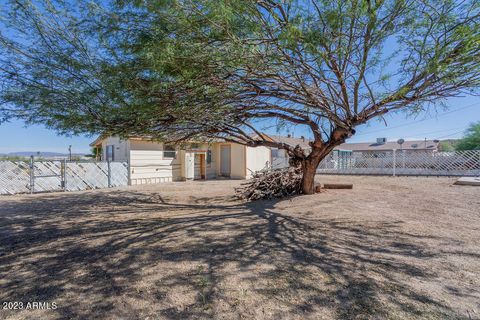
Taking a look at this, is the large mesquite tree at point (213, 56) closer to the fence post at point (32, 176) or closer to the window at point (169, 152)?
the fence post at point (32, 176)

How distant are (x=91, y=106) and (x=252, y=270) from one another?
3840 mm

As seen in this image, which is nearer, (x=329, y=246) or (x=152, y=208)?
(x=329, y=246)

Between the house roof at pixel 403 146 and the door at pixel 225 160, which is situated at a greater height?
the house roof at pixel 403 146

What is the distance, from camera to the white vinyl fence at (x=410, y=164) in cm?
1345

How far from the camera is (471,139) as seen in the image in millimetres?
23578

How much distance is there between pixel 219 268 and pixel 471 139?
29462mm

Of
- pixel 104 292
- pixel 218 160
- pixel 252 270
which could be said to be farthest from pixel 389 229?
pixel 218 160

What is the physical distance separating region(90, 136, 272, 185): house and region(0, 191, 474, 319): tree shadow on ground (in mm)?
7483

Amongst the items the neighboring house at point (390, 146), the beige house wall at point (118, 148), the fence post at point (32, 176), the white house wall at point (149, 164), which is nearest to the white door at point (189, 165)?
the white house wall at point (149, 164)

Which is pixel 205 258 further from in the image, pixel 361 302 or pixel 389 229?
pixel 389 229

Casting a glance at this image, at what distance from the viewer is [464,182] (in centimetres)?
933

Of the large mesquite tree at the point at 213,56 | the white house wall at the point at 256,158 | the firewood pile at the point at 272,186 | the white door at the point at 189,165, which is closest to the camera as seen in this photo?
the large mesquite tree at the point at 213,56

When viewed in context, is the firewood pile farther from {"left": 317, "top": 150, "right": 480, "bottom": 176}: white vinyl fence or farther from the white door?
{"left": 317, "top": 150, "right": 480, "bottom": 176}: white vinyl fence

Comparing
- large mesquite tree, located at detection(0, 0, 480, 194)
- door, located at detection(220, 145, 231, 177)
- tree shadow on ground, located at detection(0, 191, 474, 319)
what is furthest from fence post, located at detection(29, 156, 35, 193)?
door, located at detection(220, 145, 231, 177)
